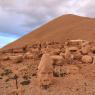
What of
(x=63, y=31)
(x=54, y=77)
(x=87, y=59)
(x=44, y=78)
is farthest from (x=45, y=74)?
(x=63, y=31)

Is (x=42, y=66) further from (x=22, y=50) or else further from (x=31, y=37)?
(x=31, y=37)

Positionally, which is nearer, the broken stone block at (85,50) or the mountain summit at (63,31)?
the broken stone block at (85,50)

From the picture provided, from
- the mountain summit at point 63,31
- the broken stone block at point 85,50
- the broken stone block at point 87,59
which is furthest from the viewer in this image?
the mountain summit at point 63,31

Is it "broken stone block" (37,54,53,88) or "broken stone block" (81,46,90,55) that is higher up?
"broken stone block" (81,46,90,55)

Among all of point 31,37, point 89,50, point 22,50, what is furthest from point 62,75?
point 31,37

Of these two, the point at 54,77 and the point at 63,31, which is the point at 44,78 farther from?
the point at 63,31

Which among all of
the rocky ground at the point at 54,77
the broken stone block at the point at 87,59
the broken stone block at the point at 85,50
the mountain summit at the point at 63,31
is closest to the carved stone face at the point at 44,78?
the rocky ground at the point at 54,77

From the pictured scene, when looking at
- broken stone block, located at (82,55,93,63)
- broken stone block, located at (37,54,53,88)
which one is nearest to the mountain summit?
broken stone block, located at (82,55,93,63)

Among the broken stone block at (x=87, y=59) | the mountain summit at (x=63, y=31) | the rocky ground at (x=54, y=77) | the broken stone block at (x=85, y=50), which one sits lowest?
the rocky ground at (x=54, y=77)

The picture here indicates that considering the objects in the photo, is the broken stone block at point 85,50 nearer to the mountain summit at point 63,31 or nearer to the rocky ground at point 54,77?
the rocky ground at point 54,77

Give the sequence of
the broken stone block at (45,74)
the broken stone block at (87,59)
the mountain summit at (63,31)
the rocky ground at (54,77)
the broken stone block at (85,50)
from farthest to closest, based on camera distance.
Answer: the mountain summit at (63,31)
the broken stone block at (85,50)
the broken stone block at (87,59)
the broken stone block at (45,74)
the rocky ground at (54,77)

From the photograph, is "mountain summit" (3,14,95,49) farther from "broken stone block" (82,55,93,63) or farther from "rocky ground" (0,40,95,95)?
"rocky ground" (0,40,95,95)

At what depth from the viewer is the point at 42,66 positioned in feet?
54.0

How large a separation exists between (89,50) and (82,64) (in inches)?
136
